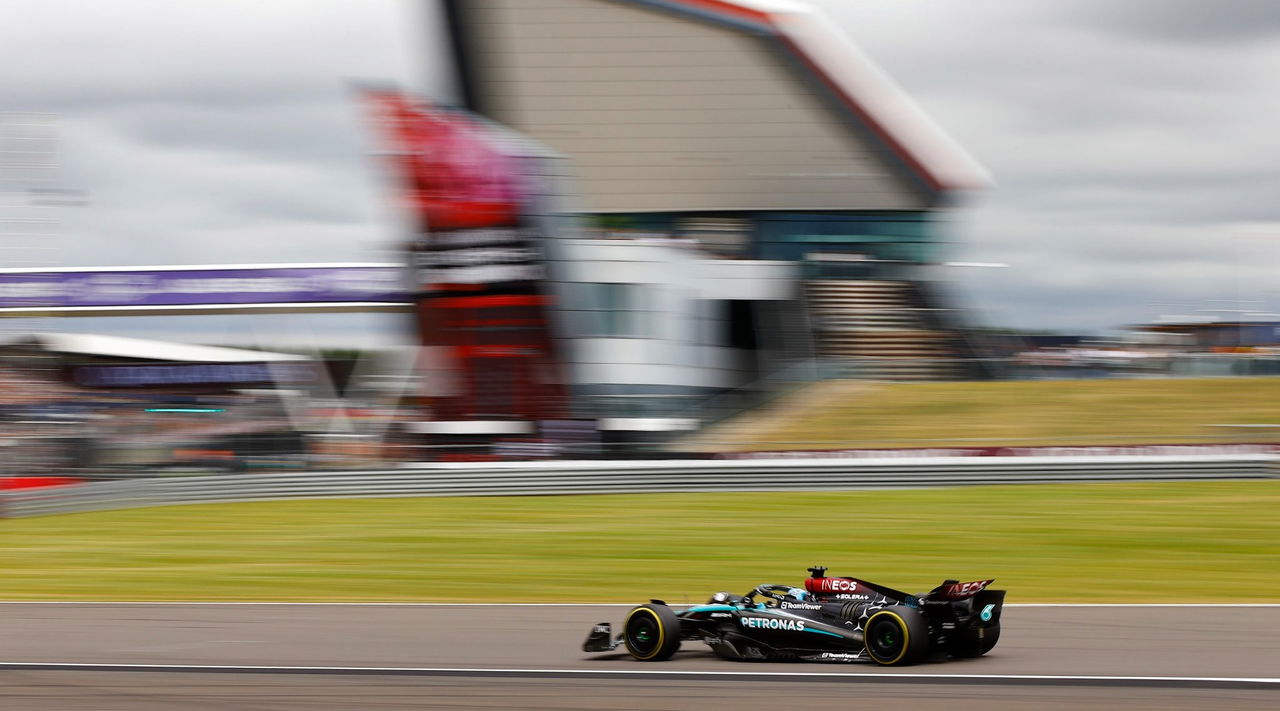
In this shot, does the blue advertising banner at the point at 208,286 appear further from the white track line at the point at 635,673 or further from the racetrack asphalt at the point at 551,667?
the white track line at the point at 635,673

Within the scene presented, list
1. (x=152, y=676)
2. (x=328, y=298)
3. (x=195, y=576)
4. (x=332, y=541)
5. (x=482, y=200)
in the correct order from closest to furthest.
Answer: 1. (x=152, y=676)
2. (x=195, y=576)
3. (x=332, y=541)
4. (x=482, y=200)
5. (x=328, y=298)

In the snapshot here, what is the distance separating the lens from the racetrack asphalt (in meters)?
6.45

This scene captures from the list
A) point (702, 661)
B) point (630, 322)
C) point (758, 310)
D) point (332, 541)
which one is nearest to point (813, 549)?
point (332, 541)

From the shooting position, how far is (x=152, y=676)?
736 centimetres

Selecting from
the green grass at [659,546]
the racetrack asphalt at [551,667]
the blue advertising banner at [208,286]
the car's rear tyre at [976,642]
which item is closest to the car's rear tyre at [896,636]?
the racetrack asphalt at [551,667]

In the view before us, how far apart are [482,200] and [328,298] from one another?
291 inches

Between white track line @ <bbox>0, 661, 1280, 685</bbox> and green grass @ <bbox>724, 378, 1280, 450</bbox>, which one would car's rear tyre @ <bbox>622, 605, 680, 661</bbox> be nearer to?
white track line @ <bbox>0, 661, 1280, 685</bbox>

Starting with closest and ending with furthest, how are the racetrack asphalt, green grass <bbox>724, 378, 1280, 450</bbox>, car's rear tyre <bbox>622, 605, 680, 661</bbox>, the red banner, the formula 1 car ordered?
the racetrack asphalt < the formula 1 car < car's rear tyre <bbox>622, 605, 680, 661</bbox> < the red banner < green grass <bbox>724, 378, 1280, 450</bbox>

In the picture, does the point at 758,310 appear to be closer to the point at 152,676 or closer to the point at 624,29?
the point at 624,29

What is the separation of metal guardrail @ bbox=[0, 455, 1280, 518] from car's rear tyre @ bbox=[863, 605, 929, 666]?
567 inches

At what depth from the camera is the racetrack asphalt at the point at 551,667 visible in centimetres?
645

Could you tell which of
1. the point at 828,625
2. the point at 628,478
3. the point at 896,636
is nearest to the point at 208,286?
the point at 628,478

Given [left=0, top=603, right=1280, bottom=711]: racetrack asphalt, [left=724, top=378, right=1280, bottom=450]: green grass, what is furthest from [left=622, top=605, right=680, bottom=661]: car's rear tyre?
[left=724, top=378, right=1280, bottom=450]: green grass

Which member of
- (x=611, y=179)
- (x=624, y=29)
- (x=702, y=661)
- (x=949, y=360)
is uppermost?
(x=624, y=29)
